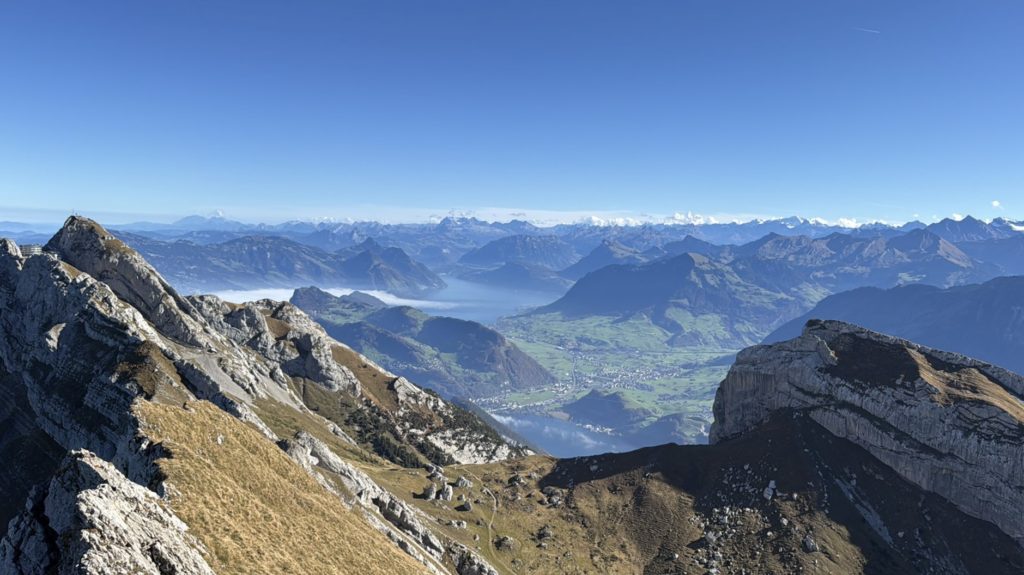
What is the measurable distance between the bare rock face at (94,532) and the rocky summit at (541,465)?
8.51 m

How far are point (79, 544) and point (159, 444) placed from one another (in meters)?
27.4

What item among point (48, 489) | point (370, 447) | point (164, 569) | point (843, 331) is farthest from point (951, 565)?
point (370, 447)

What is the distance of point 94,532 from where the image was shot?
34062 mm

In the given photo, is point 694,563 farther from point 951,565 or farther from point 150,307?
point 150,307

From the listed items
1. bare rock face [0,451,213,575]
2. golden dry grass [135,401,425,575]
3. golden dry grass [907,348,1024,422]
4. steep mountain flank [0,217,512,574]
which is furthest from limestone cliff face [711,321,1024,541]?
bare rock face [0,451,213,575]

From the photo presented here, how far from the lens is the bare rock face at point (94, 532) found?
33750mm

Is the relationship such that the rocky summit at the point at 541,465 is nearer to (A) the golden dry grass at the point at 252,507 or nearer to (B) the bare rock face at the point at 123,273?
(A) the golden dry grass at the point at 252,507

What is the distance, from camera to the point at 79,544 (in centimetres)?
3366

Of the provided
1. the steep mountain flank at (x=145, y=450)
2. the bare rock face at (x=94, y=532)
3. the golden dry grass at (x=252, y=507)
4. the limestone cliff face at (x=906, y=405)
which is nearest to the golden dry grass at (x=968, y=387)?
the limestone cliff face at (x=906, y=405)

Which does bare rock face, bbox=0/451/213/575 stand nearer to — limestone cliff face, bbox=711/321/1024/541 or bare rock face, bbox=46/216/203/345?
bare rock face, bbox=46/216/203/345

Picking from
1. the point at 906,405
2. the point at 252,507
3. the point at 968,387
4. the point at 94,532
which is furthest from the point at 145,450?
the point at 968,387

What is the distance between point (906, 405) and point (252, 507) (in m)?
139

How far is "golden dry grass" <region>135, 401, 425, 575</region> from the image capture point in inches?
1873

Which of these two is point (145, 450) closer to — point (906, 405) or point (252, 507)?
point (252, 507)
